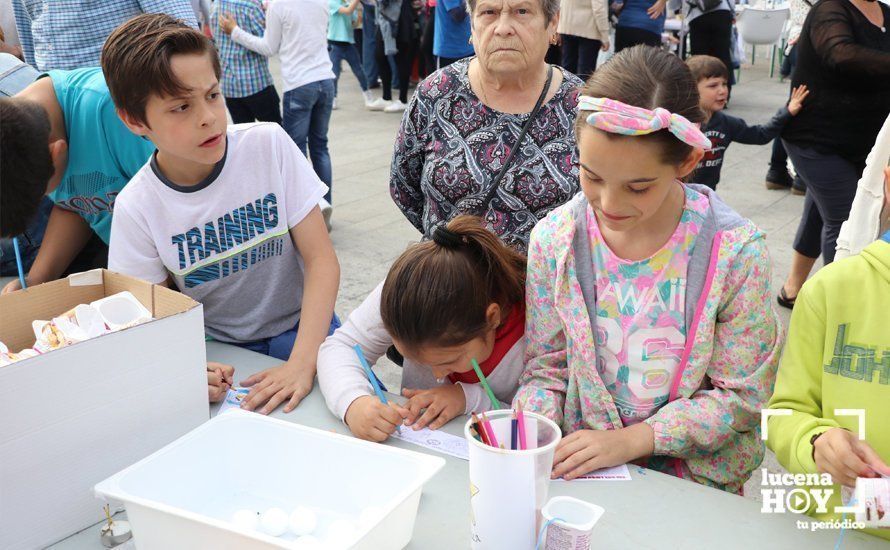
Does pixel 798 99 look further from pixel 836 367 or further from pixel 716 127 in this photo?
pixel 836 367

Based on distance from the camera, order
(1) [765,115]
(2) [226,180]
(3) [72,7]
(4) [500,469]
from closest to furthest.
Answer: (4) [500,469] → (2) [226,180] → (3) [72,7] → (1) [765,115]

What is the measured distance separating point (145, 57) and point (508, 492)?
1102mm

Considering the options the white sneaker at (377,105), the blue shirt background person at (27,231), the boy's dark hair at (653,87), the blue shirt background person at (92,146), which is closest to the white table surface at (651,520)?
the boy's dark hair at (653,87)

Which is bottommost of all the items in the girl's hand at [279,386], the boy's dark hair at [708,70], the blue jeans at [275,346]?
the blue jeans at [275,346]

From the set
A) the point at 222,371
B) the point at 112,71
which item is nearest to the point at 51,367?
the point at 222,371

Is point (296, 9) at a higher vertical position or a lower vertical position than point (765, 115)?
higher

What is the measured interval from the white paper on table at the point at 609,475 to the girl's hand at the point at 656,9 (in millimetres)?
5188

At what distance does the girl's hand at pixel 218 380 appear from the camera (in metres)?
1.52

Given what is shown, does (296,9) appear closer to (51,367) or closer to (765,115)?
(51,367)

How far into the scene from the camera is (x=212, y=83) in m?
1.61

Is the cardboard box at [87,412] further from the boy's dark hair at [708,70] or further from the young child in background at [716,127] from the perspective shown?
the boy's dark hair at [708,70]

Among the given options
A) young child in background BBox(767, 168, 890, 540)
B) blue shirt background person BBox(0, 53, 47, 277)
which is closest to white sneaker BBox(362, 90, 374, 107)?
blue shirt background person BBox(0, 53, 47, 277)

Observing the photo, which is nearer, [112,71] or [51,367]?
[51,367]

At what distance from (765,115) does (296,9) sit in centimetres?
474
